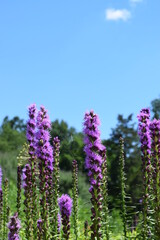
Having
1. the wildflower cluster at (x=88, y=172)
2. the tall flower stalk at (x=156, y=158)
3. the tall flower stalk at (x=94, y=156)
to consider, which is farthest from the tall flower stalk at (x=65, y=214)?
the tall flower stalk at (x=156, y=158)

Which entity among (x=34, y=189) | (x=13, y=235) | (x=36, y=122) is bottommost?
(x=13, y=235)

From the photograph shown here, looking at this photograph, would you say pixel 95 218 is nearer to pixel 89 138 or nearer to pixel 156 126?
pixel 89 138

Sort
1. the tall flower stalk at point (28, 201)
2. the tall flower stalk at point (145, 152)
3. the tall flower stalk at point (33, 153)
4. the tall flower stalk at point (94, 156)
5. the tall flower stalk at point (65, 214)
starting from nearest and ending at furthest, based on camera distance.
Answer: the tall flower stalk at point (94, 156)
the tall flower stalk at point (145, 152)
the tall flower stalk at point (65, 214)
the tall flower stalk at point (28, 201)
the tall flower stalk at point (33, 153)

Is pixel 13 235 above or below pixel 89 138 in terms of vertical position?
below

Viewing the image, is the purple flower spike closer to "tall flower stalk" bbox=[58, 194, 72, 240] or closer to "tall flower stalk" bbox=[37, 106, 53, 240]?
"tall flower stalk" bbox=[58, 194, 72, 240]

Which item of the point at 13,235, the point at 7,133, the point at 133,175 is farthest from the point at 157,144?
the point at 7,133

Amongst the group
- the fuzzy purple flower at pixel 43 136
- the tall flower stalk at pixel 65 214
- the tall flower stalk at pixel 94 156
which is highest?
the fuzzy purple flower at pixel 43 136

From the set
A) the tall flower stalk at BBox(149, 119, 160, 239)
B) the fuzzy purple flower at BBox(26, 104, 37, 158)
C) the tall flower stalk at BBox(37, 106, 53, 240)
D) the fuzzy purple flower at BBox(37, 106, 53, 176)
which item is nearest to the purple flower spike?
the tall flower stalk at BBox(37, 106, 53, 240)

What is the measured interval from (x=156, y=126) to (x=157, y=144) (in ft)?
0.90

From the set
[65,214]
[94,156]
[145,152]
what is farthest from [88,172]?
[65,214]

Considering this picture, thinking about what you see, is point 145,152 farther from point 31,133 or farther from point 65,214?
point 31,133

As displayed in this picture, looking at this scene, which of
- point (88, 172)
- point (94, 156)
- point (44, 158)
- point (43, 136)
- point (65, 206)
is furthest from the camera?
point (65, 206)

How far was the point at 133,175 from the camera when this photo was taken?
3384cm

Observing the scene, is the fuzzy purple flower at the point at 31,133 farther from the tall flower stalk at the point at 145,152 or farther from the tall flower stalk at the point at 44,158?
the tall flower stalk at the point at 145,152
